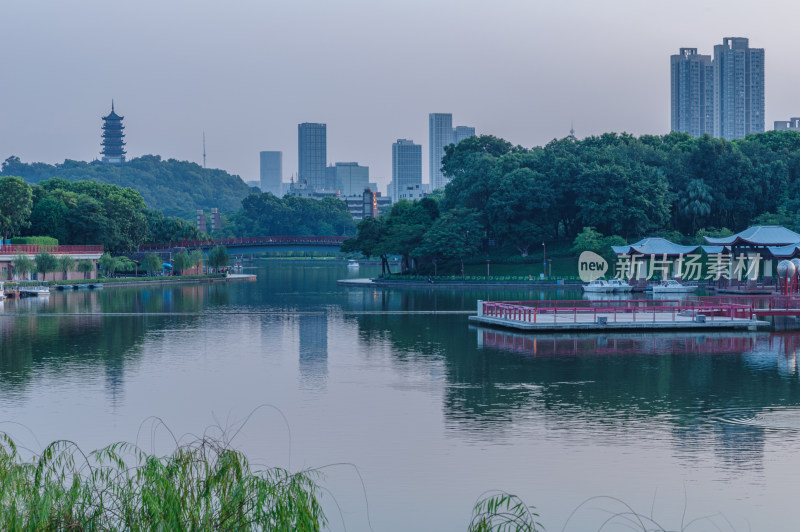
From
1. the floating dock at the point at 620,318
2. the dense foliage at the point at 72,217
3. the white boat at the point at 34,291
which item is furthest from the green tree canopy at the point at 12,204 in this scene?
the floating dock at the point at 620,318

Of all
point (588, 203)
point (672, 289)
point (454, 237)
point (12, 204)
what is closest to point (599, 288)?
point (672, 289)

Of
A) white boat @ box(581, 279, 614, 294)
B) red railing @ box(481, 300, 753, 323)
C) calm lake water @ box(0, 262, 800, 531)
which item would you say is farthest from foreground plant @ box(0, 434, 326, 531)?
white boat @ box(581, 279, 614, 294)

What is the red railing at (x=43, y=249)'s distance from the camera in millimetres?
111938

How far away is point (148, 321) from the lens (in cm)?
6344

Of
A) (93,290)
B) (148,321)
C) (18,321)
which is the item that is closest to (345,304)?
(148,321)

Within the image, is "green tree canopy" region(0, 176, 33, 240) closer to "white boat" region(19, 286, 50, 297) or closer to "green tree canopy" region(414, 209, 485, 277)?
"white boat" region(19, 286, 50, 297)

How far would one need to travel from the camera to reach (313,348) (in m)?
48.3

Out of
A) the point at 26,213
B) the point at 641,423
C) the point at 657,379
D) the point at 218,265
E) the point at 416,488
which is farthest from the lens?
the point at 218,265

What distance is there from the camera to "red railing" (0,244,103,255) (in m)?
112

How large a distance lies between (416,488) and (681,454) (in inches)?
273

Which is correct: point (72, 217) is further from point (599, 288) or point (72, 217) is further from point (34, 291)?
point (599, 288)

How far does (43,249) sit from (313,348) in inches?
3009

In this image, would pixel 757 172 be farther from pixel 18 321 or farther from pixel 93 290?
pixel 18 321

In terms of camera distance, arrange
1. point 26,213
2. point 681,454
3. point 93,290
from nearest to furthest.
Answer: point 681,454 < point 93,290 < point 26,213
